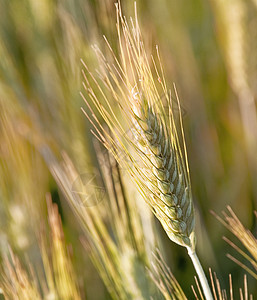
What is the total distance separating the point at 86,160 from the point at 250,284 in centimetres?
42

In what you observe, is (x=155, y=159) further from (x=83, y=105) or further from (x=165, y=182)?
(x=83, y=105)

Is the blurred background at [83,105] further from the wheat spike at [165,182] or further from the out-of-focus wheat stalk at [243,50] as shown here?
the wheat spike at [165,182]

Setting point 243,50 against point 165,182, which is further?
point 243,50

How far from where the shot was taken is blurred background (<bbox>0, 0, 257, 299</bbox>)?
81 centimetres

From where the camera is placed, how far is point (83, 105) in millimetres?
840

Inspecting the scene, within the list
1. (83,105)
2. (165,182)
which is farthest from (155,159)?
(83,105)

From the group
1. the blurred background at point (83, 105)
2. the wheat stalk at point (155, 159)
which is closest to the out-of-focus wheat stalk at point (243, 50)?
the blurred background at point (83, 105)

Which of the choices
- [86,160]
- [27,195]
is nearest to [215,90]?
[86,160]

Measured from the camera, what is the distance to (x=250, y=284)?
2.83ft

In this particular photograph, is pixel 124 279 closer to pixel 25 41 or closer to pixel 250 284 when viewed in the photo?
pixel 250 284

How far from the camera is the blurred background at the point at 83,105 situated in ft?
2.65

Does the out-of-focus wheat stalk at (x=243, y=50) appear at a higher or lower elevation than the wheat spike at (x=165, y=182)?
higher

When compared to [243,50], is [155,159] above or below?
below

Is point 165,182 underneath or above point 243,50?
underneath
